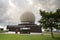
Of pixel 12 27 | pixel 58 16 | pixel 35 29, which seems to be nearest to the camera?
pixel 58 16

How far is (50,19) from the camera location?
1512cm

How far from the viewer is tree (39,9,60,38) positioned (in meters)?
14.7

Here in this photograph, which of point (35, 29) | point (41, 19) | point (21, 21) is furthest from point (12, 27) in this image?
point (41, 19)

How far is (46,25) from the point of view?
15.0 metres

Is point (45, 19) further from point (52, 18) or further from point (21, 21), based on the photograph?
point (21, 21)

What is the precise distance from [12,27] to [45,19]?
16.3 metres

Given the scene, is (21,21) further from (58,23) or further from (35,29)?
(58,23)

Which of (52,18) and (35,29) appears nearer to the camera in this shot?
(52,18)

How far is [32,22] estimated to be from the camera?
103ft

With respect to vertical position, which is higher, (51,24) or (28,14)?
(28,14)

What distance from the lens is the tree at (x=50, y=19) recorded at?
14735mm

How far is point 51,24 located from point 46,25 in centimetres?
46

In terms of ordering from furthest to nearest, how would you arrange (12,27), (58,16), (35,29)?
1. (12,27)
2. (35,29)
3. (58,16)

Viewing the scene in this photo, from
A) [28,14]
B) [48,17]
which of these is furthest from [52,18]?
[28,14]
